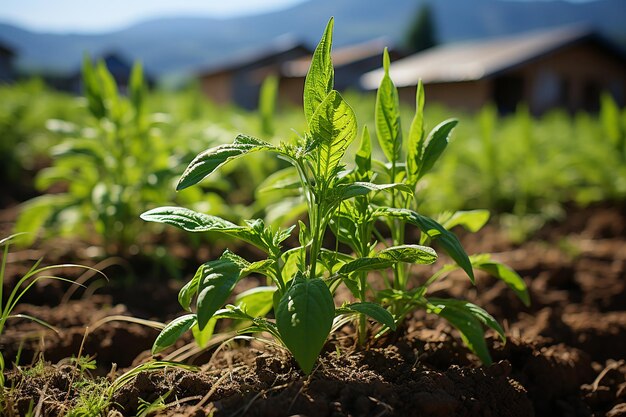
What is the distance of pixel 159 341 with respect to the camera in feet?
4.74

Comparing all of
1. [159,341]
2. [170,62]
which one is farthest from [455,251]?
[170,62]

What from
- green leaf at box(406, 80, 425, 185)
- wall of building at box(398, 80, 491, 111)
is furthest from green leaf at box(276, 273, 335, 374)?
wall of building at box(398, 80, 491, 111)

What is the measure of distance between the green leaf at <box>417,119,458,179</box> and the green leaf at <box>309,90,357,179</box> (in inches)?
13.9

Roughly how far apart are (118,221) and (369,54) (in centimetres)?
2482

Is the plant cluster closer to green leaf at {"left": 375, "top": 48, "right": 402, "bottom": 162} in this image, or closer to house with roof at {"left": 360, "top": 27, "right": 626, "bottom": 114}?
green leaf at {"left": 375, "top": 48, "right": 402, "bottom": 162}

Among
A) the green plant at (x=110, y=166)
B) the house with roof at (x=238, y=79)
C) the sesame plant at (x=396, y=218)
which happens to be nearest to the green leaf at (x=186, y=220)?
the sesame plant at (x=396, y=218)

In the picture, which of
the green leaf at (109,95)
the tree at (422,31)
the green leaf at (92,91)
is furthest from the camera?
the tree at (422,31)

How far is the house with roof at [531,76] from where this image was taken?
18031 millimetres

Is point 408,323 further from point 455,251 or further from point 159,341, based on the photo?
point 159,341

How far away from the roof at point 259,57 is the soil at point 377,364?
31.5 meters

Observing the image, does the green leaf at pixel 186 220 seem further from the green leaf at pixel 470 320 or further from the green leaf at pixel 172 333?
the green leaf at pixel 470 320

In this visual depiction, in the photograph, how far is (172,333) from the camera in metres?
1.47

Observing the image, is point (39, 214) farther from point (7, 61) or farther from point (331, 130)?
point (7, 61)

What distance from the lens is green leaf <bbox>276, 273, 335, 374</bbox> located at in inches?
50.0
